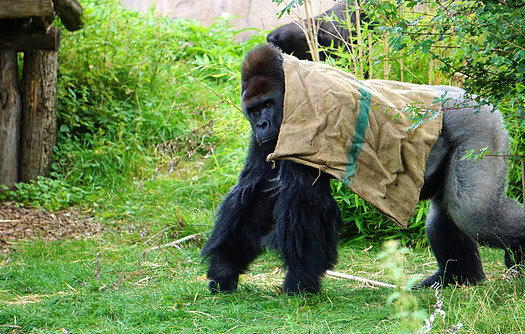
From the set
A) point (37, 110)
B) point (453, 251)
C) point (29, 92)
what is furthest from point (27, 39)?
point (453, 251)

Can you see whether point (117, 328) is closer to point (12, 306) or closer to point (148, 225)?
point (12, 306)

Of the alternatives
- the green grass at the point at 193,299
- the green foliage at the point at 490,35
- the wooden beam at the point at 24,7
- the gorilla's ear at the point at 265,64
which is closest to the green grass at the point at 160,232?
the green grass at the point at 193,299

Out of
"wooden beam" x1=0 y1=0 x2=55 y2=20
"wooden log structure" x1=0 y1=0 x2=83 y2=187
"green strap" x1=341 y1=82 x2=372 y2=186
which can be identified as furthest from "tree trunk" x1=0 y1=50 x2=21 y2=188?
"green strap" x1=341 y1=82 x2=372 y2=186

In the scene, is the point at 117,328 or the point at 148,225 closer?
the point at 117,328

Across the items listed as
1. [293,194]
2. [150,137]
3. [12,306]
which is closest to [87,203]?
[150,137]

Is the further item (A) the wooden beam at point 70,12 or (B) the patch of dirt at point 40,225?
(A) the wooden beam at point 70,12

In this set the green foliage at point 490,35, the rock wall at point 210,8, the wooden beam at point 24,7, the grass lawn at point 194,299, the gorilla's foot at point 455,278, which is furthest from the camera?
the rock wall at point 210,8

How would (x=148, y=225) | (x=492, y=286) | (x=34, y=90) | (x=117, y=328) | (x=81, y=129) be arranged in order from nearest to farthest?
(x=117, y=328) → (x=492, y=286) → (x=148, y=225) → (x=34, y=90) → (x=81, y=129)

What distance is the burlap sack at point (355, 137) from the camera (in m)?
2.89

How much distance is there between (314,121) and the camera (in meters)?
2.90

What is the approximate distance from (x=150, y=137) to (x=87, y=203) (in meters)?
1.17

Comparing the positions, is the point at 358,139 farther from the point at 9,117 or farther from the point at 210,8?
the point at 210,8

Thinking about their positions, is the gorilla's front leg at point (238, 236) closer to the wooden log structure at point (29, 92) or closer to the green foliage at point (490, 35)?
the green foliage at point (490, 35)

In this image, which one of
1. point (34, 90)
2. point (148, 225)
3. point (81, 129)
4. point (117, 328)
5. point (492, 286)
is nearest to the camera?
point (117, 328)
